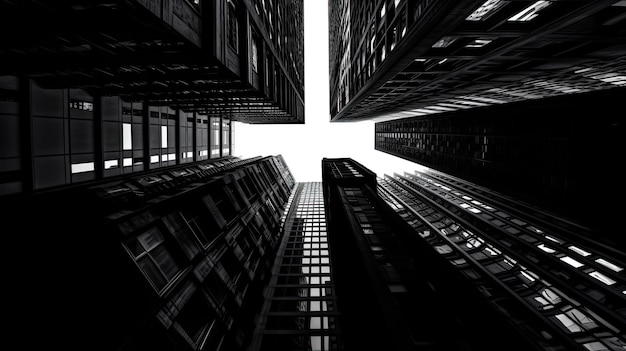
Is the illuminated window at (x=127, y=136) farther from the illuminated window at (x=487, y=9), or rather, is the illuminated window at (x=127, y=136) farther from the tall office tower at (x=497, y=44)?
the illuminated window at (x=487, y=9)

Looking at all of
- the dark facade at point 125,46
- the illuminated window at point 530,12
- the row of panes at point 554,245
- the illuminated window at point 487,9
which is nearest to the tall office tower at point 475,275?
the row of panes at point 554,245

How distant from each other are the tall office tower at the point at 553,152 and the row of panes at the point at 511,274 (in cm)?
1027

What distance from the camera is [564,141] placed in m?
35.5

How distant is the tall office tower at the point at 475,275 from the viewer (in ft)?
43.2

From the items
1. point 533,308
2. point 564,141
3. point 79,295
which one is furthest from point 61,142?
point 564,141

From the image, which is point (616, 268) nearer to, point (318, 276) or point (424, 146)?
point (318, 276)

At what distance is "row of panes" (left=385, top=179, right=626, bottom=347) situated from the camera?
28.2m

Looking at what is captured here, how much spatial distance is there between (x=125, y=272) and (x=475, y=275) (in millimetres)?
46313

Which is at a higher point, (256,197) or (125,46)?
(125,46)

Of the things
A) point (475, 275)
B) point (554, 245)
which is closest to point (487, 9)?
point (475, 275)

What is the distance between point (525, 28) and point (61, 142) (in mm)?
33657

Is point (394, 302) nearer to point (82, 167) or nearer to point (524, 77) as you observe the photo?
point (82, 167)

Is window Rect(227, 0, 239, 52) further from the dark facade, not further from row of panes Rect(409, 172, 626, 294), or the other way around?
row of panes Rect(409, 172, 626, 294)

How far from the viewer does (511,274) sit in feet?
133
